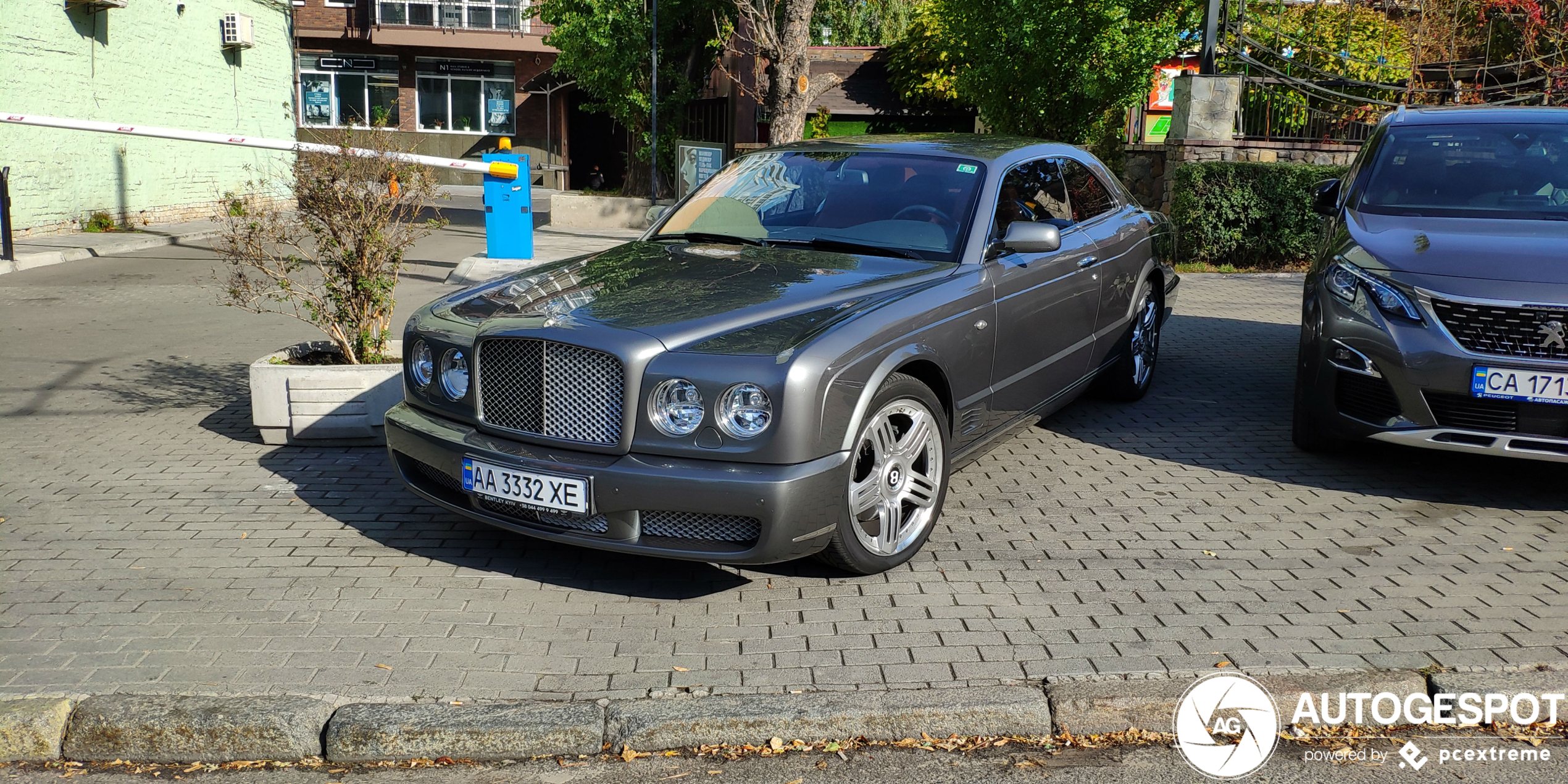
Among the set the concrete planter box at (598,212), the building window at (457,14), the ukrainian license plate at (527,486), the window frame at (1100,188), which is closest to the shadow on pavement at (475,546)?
the ukrainian license plate at (527,486)

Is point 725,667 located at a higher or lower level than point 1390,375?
lower

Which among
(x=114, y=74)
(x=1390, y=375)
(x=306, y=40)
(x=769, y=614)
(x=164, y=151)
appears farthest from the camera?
(x=306, y=40)

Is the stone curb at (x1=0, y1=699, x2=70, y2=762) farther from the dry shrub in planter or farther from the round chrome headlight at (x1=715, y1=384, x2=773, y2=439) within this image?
the dry shrub in planter

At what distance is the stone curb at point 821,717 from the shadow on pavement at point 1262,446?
2981 millimetres

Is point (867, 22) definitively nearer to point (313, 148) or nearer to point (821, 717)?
point (313, 148)

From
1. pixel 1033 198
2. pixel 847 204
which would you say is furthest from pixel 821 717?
pixel 1033 198

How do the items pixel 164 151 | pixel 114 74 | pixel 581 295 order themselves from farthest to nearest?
pixel 164 151 < pixel 114 74 < pixel 581 295

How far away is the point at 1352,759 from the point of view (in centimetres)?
331

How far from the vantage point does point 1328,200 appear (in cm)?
691

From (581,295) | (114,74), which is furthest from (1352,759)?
(114,74)

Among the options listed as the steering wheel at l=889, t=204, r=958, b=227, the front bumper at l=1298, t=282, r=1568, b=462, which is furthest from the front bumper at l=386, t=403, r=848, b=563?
the front bumper at l=1298, t=282, r=1568, b=462

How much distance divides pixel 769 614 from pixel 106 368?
6.22 meters

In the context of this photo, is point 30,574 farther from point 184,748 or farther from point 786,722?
point 786,722

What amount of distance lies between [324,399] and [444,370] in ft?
6.55
